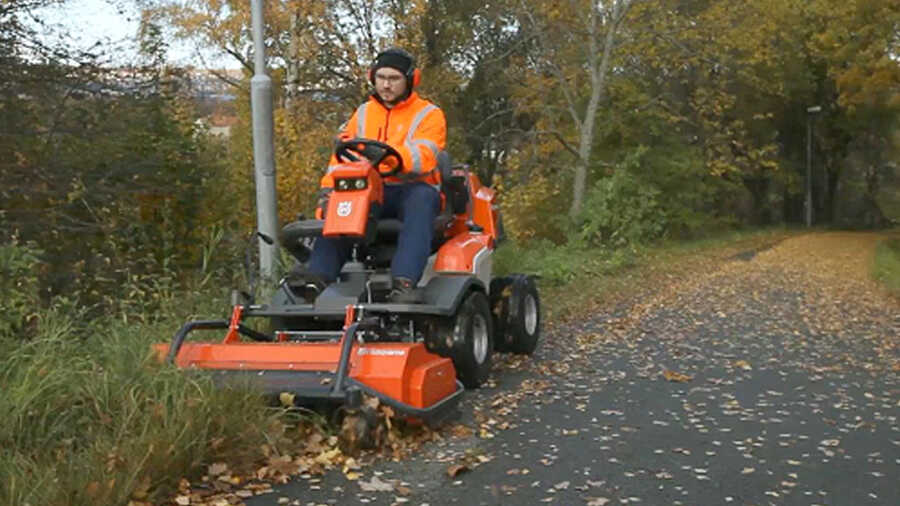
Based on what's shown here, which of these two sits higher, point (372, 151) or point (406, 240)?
point (372, 151)

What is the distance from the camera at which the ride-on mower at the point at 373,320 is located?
571 cm

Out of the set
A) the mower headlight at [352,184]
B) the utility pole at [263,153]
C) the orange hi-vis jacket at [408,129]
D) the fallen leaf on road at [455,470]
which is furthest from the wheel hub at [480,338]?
the utility pole at [263,153]

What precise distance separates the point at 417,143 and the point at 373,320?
1.50 metres

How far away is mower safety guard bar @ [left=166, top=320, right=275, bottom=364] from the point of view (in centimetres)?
605

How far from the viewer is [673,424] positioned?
6.42 meters

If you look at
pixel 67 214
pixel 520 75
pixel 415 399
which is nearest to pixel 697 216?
pixel 520 75

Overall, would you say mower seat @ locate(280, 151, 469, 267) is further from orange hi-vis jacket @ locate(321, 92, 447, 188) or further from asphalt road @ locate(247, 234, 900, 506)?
asphalt road @ locate(247, 234, 900, 506)

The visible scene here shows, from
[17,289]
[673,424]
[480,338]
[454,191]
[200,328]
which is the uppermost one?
[454,191]

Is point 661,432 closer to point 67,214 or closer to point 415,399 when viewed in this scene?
point 415,399

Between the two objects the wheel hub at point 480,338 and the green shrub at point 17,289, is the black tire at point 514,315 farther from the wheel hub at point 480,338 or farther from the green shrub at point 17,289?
the green shrub at point 17,289

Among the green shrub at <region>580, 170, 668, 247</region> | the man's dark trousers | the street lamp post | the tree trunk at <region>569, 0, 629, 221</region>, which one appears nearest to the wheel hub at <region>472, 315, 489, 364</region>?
the man's dark trousers

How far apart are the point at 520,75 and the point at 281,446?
77.6 ft

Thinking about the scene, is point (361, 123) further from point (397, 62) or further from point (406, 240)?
point (406, 240)

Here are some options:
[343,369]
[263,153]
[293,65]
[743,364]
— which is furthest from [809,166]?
[343,369]
